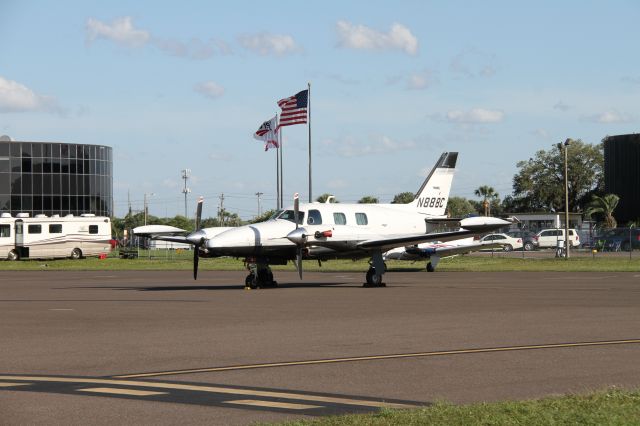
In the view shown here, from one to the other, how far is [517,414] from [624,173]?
111m

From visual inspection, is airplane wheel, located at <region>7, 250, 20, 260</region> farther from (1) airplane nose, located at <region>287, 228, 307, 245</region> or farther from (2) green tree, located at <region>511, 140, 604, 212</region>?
(2) green tree, located at <region>511, 140, 604, 212</region>

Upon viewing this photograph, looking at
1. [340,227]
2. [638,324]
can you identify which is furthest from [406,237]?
[638,324]

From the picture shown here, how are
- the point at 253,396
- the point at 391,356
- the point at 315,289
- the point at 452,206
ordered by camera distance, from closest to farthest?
the point at 253,396 → the point at 391,356 → the point at 315,289 → the point at 452,206

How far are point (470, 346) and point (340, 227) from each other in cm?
1851

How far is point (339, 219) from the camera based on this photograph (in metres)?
33.6

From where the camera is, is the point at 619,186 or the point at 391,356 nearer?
the point at 391,356

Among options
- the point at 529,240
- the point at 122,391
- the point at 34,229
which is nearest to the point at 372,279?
the point at 122,391

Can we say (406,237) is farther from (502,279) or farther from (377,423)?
(377,423)

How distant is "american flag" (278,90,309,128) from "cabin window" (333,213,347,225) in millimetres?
18107

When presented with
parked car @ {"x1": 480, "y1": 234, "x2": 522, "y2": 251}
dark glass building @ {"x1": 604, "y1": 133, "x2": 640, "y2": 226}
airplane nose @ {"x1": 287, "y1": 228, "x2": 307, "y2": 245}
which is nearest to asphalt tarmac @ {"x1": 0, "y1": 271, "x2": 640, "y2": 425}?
airplane nose @ {"x1": 287, "y1": 228, "x2": 307, "y2": 245}

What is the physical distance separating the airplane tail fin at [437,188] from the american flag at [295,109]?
13023mm

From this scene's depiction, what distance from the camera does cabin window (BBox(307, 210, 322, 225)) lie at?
32.8 metres

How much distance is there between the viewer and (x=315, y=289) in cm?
3266

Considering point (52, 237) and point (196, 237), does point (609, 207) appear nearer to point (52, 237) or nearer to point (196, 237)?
point (52, 237)
